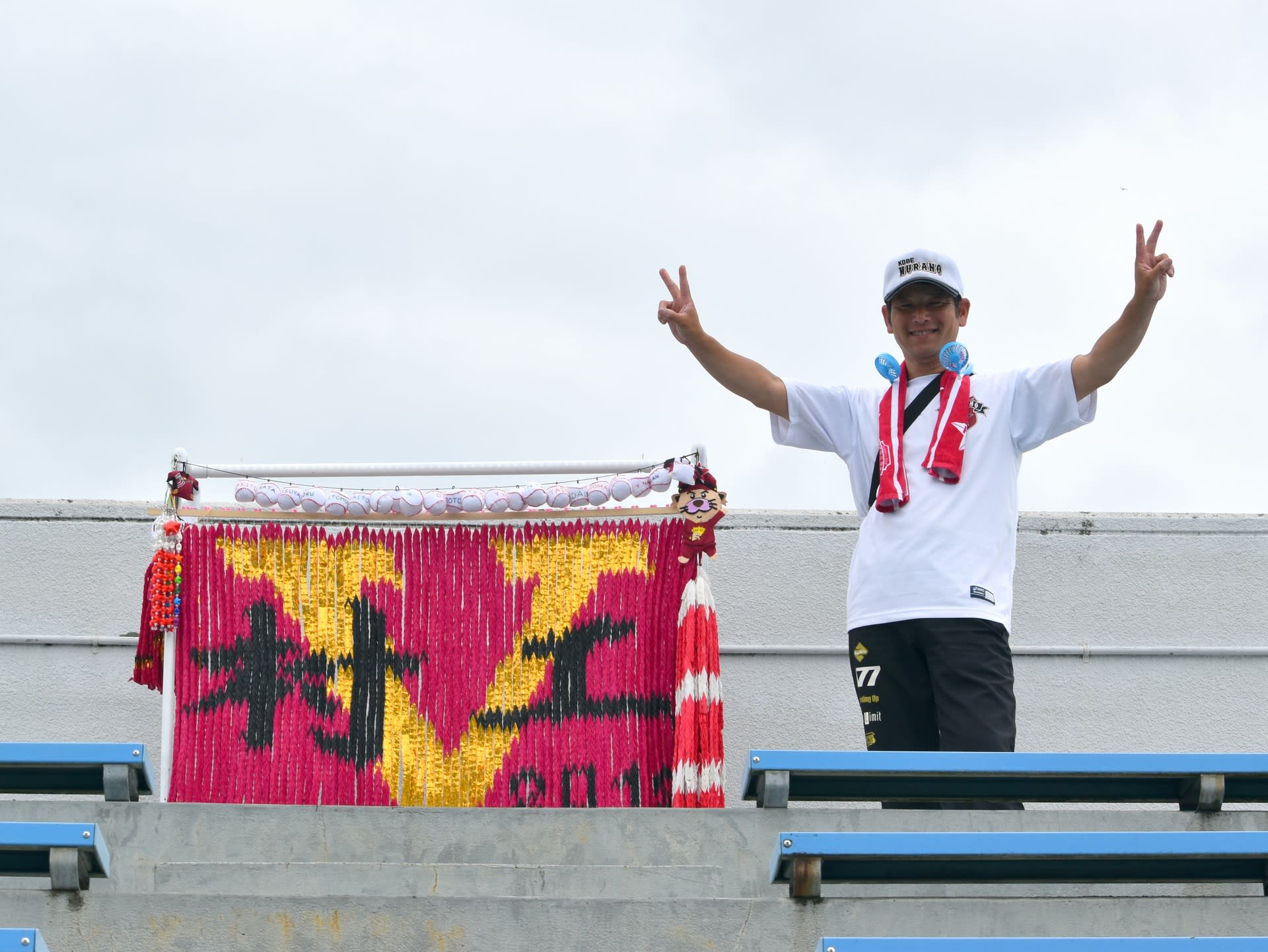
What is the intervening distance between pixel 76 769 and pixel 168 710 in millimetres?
1654

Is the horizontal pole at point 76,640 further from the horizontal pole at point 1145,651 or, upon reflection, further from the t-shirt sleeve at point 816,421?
the t-shirt sleeve at point 816,421

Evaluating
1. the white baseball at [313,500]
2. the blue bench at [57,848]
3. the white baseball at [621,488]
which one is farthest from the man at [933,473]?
the blue bench at [57,848]

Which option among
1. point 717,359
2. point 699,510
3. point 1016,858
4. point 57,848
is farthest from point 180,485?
point 1016,858

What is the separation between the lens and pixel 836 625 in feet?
18.5

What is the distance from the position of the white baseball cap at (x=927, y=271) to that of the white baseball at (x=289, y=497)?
7.11ft

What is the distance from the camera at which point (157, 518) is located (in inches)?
197

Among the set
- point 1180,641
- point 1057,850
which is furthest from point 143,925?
point 1180,641

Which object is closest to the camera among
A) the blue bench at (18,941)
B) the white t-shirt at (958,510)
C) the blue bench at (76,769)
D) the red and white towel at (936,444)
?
the blue bench at (18,941)

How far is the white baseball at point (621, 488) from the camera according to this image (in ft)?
16.3

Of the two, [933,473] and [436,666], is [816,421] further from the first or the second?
[436,666]

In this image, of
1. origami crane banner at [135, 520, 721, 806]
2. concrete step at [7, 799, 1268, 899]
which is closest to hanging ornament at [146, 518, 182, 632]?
origami crane banner at [135, 520, 721, 806]

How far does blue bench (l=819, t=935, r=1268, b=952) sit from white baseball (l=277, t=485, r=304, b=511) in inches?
120

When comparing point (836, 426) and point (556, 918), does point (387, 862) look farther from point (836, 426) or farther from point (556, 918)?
point (836, 426)

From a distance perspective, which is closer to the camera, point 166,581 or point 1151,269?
point 1151,269
